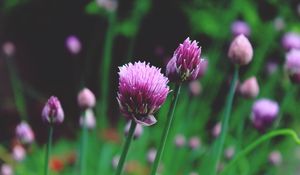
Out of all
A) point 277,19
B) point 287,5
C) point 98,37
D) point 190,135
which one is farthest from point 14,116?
point 287,5

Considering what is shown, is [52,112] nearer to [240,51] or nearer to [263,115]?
[240,51]

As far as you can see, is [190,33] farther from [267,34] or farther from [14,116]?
[14,116]

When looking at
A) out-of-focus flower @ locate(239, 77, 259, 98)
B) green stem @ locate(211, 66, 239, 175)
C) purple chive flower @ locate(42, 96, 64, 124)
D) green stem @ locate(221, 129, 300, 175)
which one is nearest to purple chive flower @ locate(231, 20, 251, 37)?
out-of-focus flower @ locate(239, 77, 259, 98)

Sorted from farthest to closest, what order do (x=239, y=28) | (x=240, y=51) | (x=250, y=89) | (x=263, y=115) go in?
(x=239, y=28)
(x=263, y=115)
(x=250, y=89)
(x=240, y=51)

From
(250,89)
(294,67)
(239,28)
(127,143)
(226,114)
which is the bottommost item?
(127,143)

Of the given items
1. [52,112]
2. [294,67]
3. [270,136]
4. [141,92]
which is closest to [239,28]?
[294,67]

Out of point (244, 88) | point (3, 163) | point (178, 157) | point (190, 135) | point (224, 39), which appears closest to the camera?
point (244, 88)

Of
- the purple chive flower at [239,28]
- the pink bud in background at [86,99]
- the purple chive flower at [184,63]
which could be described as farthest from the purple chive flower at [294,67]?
the purple chive flower at [239,28]
